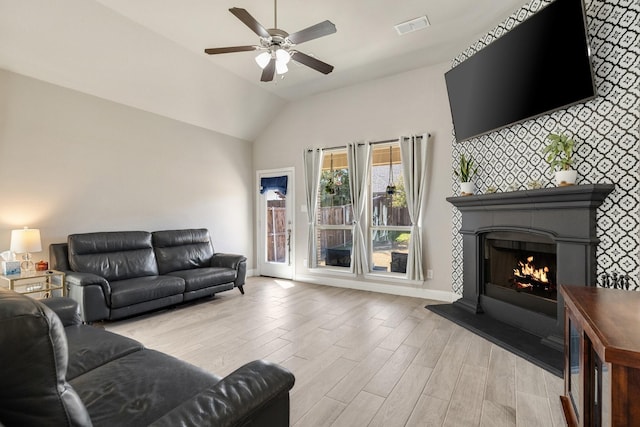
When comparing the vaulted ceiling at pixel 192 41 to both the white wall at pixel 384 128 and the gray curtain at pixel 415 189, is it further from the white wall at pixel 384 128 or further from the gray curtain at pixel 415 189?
the gray curtain at pixel 415 189

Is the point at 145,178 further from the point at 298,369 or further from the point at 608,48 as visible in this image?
the point at 608,48

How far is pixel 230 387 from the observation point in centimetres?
108

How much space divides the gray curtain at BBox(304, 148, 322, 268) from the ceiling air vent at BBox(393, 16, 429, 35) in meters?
2.40

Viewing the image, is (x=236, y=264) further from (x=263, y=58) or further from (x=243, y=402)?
(x=243, y=402)

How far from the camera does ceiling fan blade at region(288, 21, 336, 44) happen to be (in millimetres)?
2541

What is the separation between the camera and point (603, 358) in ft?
3.46

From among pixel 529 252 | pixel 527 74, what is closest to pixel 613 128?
pixel 527 74

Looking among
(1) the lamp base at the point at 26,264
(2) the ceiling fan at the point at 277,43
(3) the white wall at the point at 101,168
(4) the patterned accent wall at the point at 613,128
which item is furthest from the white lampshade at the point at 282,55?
(1) the lamp base at the point at 26,264

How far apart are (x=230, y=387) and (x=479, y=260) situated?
3541mm

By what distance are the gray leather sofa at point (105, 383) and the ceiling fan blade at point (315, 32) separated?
2550 mm

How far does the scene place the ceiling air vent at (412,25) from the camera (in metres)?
3.49

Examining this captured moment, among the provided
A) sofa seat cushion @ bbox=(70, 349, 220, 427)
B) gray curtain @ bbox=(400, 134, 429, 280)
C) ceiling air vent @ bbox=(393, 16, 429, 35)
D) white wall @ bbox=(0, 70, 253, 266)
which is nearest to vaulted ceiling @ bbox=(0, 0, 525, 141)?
ceiling air vent @ bbox=(393, 16, 429, 35)

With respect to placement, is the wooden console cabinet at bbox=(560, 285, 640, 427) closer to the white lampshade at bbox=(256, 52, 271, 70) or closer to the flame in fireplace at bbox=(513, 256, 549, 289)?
the flame in fireplace at bbox=(513, 256, 549, 289)

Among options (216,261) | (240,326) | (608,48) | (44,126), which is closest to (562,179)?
(608,48)
